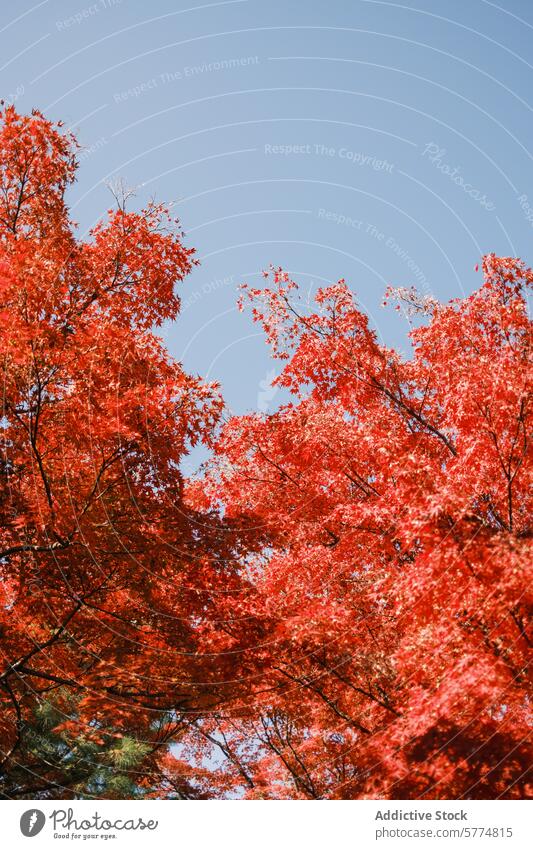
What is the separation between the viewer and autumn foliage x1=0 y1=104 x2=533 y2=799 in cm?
975

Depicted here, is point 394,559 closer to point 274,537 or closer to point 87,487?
point 274,537

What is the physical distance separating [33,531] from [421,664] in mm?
7138

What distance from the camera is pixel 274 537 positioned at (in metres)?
15.2

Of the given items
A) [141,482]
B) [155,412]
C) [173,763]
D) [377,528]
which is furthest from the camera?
[173,763]

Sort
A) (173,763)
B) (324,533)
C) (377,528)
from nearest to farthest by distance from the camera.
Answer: (377,528)
(324,533)
(173,763)

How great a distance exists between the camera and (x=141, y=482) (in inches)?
463

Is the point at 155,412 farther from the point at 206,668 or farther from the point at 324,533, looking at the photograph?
the point at 324,533

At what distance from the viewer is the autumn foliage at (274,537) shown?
9.75 metres

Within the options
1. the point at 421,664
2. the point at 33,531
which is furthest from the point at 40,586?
the point at 421,664

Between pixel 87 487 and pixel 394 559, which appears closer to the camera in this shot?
pixel 87 487

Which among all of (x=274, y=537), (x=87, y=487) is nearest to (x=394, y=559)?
(x=274, y=537)

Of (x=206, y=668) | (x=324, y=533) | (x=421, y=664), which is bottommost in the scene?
(x=421, y=664)

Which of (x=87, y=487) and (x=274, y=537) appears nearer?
(x=87, y=487)

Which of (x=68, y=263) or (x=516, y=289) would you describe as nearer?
(x=68, y=263)
